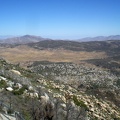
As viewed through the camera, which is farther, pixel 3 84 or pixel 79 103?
pixel 79 103

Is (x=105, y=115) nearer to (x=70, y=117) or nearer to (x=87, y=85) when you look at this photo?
(x=70, y=117)

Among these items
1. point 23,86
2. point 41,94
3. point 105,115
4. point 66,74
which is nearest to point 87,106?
point 105,115

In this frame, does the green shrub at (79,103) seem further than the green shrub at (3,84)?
Yes

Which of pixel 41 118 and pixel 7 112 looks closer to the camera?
→ pixel 7 112

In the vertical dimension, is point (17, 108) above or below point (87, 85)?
above

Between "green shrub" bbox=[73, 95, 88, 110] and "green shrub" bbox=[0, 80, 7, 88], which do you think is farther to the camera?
"green shrub" bbox=[73, 95, 88, 110]

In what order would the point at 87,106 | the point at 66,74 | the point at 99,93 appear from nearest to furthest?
the point at 87,106 → the point at 99,93 → the point at 66,74

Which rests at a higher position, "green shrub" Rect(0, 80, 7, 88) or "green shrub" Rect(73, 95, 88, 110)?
"green shrub" Rect(0, 80, 7, 88)

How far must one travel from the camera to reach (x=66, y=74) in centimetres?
3362

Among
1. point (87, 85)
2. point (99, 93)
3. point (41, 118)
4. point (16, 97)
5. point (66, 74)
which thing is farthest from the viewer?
point (66, 74)

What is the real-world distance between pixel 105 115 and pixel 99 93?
769cm

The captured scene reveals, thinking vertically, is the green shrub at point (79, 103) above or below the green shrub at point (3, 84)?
below

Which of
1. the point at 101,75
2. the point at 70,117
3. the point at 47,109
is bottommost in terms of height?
the point at 101,75

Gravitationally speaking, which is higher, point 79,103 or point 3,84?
point 3,84
